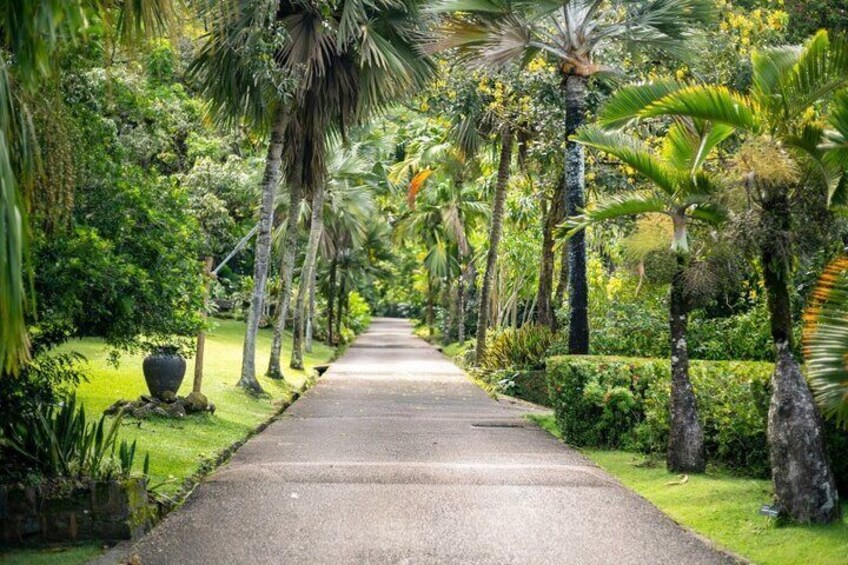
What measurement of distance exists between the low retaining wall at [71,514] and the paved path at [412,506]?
301 millimetres

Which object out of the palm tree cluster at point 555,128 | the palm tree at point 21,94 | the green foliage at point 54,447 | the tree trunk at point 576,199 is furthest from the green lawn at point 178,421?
the tree trunk at point 576,199

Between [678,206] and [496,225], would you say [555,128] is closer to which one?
[496,225]

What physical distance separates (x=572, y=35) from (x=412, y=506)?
964 cm

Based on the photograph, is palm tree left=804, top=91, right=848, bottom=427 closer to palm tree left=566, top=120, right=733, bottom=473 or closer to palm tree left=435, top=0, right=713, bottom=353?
palm tree left=566, top=120, right=733, bottom=473

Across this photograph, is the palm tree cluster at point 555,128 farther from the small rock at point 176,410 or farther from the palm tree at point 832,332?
the small rock at point 176,410

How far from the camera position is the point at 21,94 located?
7.23m

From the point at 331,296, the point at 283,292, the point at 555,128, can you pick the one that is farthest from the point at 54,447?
the point at 331,296

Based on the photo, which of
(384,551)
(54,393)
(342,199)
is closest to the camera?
(384,551)

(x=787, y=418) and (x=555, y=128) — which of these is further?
(x=555, y=128)

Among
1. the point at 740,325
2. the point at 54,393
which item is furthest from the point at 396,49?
the point at 54,393

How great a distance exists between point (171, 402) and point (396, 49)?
8370 mm

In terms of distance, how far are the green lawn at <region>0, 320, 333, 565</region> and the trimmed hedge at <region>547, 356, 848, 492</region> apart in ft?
15.6

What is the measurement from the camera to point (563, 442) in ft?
52.5

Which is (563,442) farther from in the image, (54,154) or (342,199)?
(342,199)
